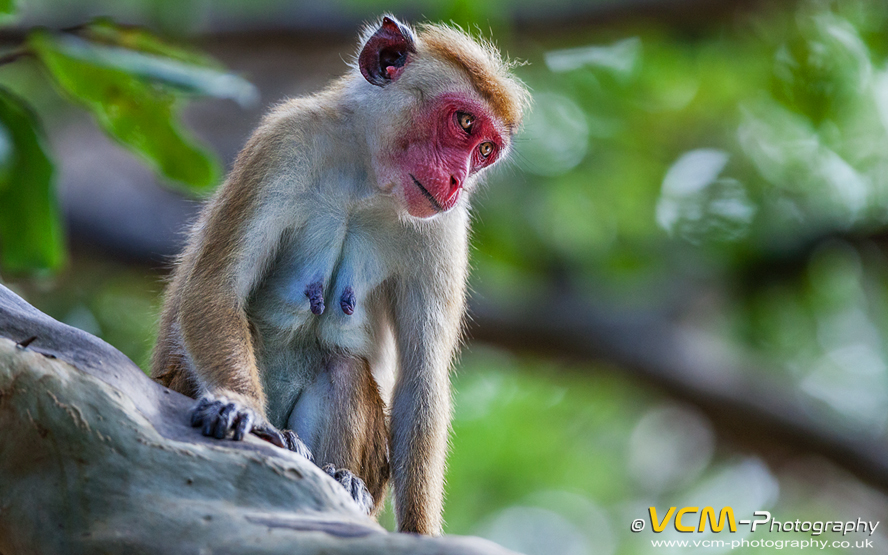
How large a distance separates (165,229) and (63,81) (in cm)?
645

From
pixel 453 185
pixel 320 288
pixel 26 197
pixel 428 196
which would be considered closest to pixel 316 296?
pixel 320 288

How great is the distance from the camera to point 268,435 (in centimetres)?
422

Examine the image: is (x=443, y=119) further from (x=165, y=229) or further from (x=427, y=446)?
(x=165, y=229)

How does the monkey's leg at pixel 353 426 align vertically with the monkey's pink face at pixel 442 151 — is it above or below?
Answer: below

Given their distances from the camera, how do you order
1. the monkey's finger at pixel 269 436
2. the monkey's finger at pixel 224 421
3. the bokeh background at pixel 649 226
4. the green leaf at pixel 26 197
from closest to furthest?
the monkey's finger at pixel 224 421 → the monkey's finger at pixel 269 436 → the green leaf at pixel 26 197 → the bokeh background at pixel 649 226

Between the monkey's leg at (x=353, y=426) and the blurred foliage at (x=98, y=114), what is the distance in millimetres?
1781

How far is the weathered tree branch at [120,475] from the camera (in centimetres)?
328

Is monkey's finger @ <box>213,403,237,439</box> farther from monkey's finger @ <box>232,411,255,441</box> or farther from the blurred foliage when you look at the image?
the blurred foliage

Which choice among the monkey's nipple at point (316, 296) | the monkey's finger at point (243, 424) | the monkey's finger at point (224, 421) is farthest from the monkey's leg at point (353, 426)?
the monkey's finger at point (224, 421)

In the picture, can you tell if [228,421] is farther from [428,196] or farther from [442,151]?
[442,151]

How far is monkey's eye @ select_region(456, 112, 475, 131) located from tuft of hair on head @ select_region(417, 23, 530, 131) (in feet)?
0.64

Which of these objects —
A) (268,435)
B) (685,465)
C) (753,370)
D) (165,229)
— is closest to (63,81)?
(268,435)

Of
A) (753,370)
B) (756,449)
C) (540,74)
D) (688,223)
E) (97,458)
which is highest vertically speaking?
(540,74)

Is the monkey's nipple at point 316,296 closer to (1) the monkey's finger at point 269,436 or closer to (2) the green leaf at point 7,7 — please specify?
(1) the monkey's finger at point 269,436
